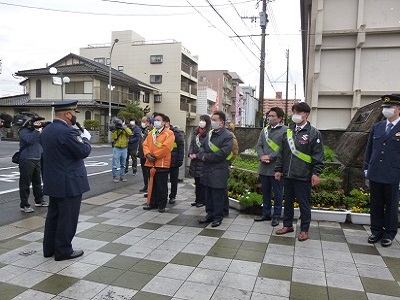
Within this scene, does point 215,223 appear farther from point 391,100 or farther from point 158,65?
point 158,65

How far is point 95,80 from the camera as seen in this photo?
104 ft

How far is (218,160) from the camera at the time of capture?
5.62 meters

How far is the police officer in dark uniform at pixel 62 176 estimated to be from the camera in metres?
4.04

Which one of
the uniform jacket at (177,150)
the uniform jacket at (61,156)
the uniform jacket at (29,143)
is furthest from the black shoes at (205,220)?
the uniform jacket at (29,143)

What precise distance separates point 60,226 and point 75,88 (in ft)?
100

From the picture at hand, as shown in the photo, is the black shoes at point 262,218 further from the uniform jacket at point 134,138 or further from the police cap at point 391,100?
the uniform jacket at point 134,138

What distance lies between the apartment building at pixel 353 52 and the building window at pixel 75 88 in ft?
86.4

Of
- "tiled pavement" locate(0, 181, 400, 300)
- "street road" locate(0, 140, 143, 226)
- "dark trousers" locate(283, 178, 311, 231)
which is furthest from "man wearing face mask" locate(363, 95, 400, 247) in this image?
"street road" locate(0, 140, 143, 226)

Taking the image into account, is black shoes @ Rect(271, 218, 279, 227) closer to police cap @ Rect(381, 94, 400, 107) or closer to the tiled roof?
police cap @ Rect(381, 94, 400, 107)

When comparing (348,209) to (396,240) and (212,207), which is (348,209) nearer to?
(396,240)

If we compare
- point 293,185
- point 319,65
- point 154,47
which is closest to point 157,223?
point 293,185

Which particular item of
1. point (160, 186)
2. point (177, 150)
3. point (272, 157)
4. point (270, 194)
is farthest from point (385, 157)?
point (177, 150)

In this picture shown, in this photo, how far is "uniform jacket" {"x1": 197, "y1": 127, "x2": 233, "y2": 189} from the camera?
5609mm

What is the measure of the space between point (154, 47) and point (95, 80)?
46.2 ft
